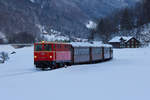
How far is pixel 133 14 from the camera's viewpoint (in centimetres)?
15425

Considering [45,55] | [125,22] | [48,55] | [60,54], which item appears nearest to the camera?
[48,55]

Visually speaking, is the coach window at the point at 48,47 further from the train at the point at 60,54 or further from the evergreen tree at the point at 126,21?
the evergreen tree at the point at 126,21

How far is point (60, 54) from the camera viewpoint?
90.3ft

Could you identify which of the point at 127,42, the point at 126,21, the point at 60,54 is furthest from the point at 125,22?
the point at 60,54

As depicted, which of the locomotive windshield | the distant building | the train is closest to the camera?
the train

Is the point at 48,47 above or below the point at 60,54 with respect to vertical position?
above

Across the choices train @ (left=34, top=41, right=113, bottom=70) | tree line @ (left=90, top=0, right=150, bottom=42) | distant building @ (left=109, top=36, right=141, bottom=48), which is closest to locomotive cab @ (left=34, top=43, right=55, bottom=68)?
train @ (left=34, top=41, right=113, bottom=70)

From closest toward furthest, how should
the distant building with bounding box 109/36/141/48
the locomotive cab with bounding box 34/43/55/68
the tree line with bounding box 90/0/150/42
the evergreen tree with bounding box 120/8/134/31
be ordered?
the locomotive cab with bounding box 34/43/55/68
the distant building with bounding box 109/36/141/48
the tree line with bounding box 90/0/150/42
the evergreen tree with bounding box 120/8/134/31

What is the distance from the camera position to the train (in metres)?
26.4

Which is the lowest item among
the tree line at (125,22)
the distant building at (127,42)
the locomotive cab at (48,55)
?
the locomotive cab at (48,55)

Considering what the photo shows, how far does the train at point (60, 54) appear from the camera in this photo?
86.5 feet

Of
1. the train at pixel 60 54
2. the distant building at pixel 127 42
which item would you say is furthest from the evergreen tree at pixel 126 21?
the train at pixel 60 54

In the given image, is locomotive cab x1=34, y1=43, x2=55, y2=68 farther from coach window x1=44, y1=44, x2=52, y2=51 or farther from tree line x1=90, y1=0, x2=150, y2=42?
tree line x1=90, y1=0, x2=150, y2=42

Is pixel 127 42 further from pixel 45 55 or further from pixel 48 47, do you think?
pixel 45 55
